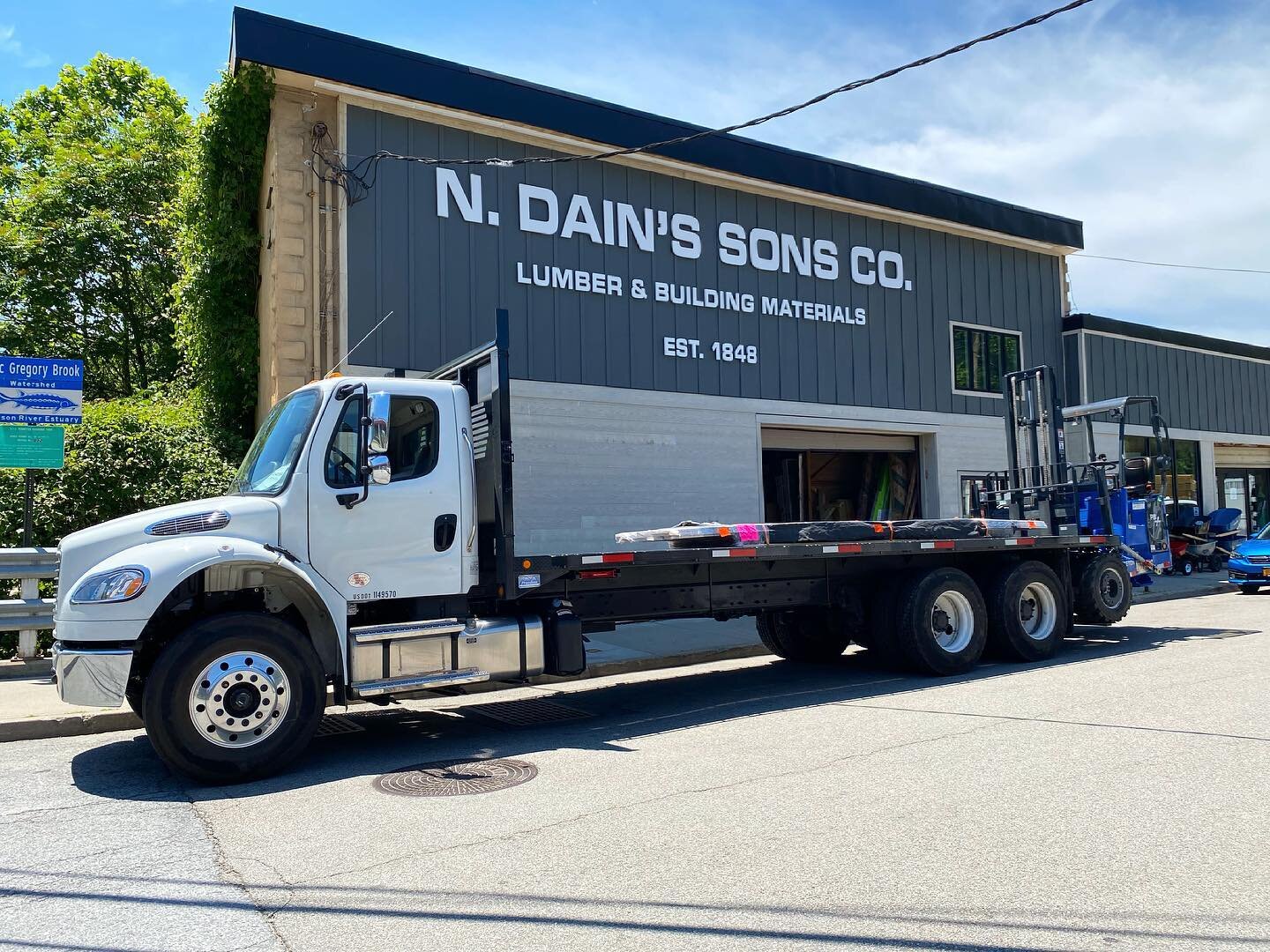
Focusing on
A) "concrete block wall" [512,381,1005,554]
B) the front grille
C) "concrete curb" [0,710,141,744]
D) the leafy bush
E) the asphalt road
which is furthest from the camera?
"concrete block wall" [512,381,1005,554]

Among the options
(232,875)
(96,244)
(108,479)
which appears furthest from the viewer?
(96,244)

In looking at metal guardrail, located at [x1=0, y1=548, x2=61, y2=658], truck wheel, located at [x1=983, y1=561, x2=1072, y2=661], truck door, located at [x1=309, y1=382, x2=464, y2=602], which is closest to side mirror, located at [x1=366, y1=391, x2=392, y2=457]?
truck door, located at [x1=309, y1=382, x2=464, y2=602]

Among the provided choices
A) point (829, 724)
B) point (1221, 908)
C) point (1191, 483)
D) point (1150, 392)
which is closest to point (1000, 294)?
point (1150, 392)

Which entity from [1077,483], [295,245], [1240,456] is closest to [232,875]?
[295,245]

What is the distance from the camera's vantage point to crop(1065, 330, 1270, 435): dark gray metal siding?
2333cm

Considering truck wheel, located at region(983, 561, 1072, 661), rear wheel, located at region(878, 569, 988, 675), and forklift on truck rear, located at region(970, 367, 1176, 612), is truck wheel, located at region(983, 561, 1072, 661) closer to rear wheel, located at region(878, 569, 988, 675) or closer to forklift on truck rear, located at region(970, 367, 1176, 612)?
rear wheel, located at region(878, 569, 988, 675)

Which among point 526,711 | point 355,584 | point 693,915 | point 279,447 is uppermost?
point 279,447

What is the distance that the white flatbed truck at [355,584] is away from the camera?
6.58 meters

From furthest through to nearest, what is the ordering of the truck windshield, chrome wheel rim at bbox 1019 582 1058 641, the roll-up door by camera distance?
the roll-up door → chrome wheel rim at bbox 1019 582 1058 641 → the truck windshield

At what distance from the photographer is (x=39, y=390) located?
1082 centimetres

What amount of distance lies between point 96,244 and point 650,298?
15769mm

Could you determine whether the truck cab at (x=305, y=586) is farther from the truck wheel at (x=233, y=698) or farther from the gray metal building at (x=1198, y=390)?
the gray metal building at (x=1198, y=390)

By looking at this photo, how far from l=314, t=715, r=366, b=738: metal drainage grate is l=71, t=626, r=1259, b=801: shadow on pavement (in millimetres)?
87

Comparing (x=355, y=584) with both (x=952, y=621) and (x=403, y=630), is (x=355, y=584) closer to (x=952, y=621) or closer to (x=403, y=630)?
(x=403, y=630)
